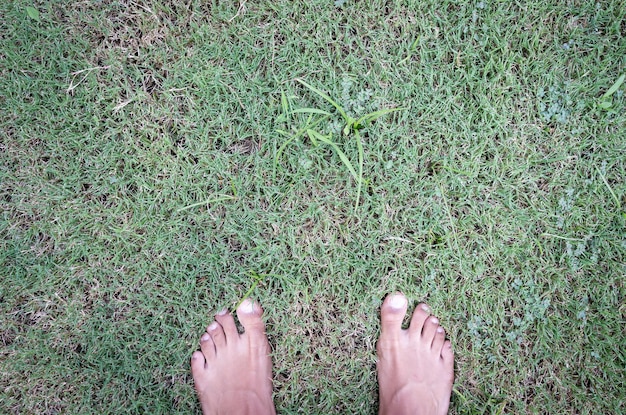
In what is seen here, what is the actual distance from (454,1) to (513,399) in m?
2.06

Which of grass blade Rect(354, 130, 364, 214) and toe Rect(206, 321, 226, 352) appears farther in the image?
toe Rect(206, 321, 226, 352)

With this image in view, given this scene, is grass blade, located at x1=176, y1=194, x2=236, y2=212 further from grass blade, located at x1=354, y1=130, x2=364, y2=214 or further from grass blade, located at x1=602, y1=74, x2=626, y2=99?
grass blade, located at x1=602, y1=74, x2=626, y2=99

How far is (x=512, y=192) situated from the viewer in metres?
1.85

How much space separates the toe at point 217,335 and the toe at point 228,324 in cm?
2

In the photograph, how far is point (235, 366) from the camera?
1956 mm

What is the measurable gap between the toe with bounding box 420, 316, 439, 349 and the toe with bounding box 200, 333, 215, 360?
1.12m

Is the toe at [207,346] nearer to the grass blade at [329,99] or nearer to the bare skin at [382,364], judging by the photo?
the bare skin at [382,364]

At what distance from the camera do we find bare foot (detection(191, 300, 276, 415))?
74.4 inches

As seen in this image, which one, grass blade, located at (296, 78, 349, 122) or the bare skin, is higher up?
grass blade, located at (296, 78, 349, 122)

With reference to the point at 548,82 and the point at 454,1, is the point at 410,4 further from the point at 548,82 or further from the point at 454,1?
the point at 548,82

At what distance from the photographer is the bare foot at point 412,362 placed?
187 centimetres

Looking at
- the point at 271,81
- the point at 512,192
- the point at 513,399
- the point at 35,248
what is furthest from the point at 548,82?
the point at 35,248

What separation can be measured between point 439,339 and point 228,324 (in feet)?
3.68

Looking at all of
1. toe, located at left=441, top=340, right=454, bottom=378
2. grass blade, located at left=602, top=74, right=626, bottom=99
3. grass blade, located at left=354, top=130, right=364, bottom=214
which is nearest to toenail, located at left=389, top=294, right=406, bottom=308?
toe, located at left=441, top=340, right=454, bottom=378
